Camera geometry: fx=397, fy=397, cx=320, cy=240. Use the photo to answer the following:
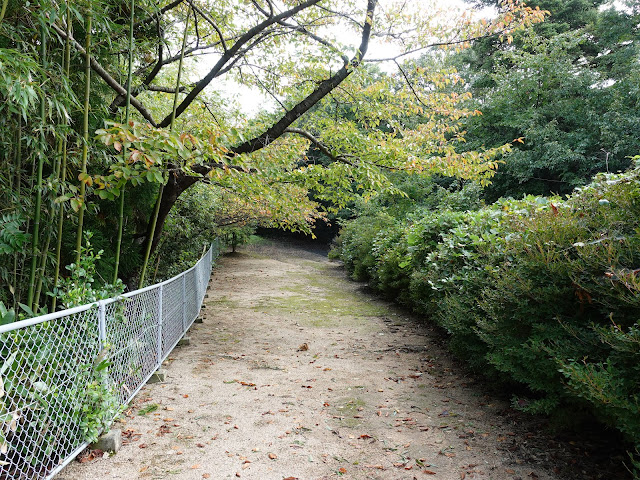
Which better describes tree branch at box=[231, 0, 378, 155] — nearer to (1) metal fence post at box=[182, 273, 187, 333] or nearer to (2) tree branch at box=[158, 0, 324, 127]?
(2) tree branch at box=[158, 0, 324, 127]

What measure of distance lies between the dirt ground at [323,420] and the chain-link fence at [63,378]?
0.24 meters

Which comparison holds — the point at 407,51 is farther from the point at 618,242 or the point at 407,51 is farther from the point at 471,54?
the point at 471,54

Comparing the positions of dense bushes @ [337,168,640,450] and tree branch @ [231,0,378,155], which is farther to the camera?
tree branch @ [231,0,378,155]

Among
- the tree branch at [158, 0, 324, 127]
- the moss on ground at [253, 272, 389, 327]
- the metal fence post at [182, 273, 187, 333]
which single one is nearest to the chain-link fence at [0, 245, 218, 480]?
the metal fence post at [182, 273, 187, 333]

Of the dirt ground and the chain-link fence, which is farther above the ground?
the chain-link fence

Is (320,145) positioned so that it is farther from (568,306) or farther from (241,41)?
(568,306)

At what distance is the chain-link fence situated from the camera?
2014 mm

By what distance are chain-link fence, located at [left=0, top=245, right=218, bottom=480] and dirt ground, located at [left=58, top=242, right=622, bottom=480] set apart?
0.24 metres

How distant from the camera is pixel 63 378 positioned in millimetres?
2424

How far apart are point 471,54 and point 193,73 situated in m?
14.9

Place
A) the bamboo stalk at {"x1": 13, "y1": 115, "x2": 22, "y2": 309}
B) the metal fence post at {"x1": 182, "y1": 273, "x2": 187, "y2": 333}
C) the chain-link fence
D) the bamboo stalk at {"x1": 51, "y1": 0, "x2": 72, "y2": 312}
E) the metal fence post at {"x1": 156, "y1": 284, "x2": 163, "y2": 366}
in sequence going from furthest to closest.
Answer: the metal fence post at {"x1": 182, "y1": 273, "x2": 187, "y2": 333} < the metal fence post at {"x1": 156, "y1": 284, "x2": 163, "y2": 366} < the bamboo stalk at {"x1": 51, "y1": 0, "x2": 72, "y2": 312} < the bamboo stalk at {"x1": 13, "y1": 115, "x2": 22, "y2": 309} < the chain-link fence

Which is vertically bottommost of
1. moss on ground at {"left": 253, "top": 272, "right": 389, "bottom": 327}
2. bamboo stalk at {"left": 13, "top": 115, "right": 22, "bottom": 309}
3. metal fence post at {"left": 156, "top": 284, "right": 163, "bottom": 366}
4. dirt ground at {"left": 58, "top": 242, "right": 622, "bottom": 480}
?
moss on ground at {"left": 253, "top": 272, "right": 389, "bottom": 327}

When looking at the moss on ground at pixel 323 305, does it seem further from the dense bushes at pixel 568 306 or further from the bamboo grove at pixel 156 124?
the dense bushes at pixel 568 306

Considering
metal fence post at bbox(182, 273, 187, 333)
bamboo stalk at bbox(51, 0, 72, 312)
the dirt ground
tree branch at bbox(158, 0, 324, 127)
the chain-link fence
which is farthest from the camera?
metal fence post at bbox(182, 273, 187, 333)
